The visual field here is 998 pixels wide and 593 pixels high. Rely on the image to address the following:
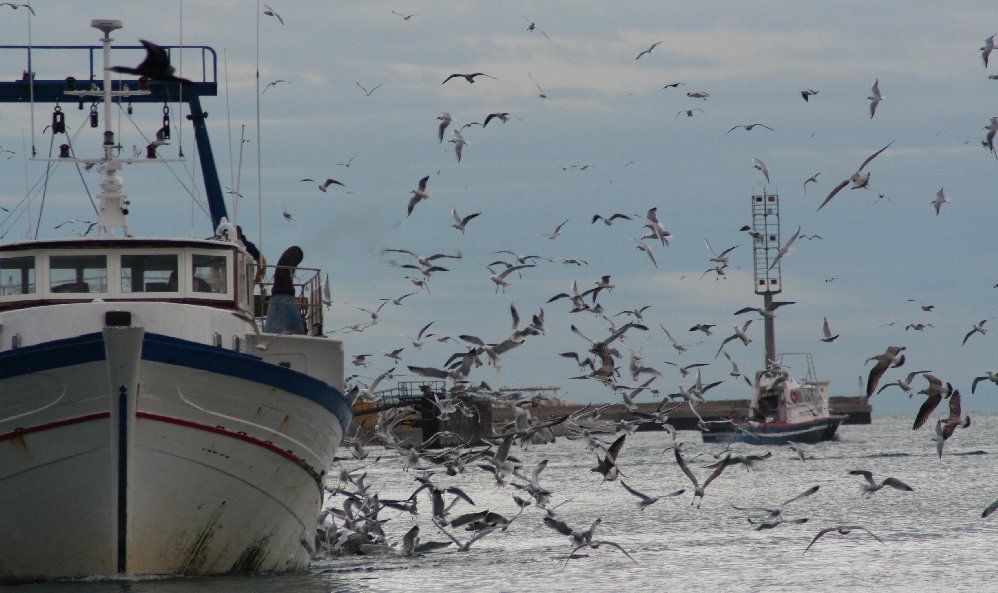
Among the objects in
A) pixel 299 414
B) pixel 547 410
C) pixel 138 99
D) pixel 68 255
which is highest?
pixel 138 99

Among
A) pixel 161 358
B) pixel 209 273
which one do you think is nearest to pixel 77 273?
pixel 209 273

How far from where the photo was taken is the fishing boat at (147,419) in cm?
2056

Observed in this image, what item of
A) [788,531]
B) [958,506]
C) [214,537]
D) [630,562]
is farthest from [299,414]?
[958,506]

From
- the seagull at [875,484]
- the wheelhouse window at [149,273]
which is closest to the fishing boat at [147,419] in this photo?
the wheelhouse window at [149,273]

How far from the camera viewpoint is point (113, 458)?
819 inches

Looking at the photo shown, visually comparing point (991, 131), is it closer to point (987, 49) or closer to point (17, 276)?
point (987, 49)

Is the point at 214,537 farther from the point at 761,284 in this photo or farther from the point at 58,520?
the point at 761,284

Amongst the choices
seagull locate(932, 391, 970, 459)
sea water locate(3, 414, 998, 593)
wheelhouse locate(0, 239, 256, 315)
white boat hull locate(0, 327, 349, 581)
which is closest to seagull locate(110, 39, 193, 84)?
white boat hull locate(0, 327, 349, 581)

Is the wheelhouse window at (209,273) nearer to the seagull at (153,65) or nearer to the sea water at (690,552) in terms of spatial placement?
the sea water at (690,552)

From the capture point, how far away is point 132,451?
821 inches

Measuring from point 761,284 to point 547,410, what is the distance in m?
21.2

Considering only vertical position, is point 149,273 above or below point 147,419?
above

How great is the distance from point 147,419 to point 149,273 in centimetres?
373

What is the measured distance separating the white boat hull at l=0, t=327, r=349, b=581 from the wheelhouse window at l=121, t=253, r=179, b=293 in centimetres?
318
